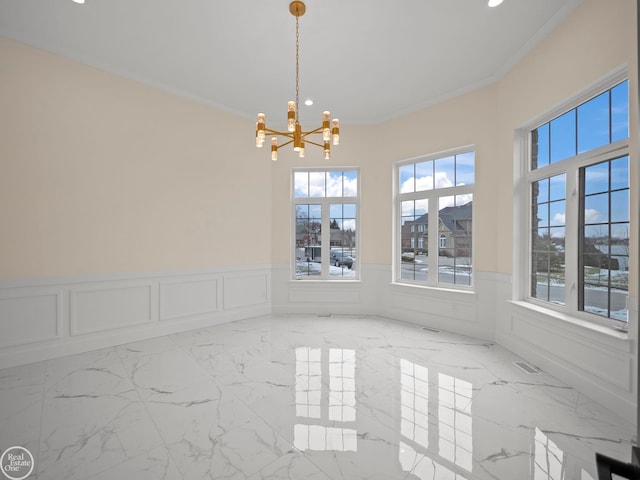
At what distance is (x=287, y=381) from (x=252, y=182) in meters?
3.34

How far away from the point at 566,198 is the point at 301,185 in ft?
12.2

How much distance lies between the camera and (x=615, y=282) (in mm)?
2627

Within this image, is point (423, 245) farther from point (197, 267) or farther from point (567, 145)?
point (197, 267)

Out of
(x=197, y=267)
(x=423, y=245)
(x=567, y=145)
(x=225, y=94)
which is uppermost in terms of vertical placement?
(x=225, y=94)

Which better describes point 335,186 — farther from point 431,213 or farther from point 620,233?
point 620,233

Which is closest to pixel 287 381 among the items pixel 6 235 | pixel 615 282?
pixel 615 282

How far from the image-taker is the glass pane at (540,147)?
3377 millimetres

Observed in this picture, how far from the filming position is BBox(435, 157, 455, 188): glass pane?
15.1ft

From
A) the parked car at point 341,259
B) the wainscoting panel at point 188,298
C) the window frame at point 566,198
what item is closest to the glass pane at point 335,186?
the parked car at point 341,259

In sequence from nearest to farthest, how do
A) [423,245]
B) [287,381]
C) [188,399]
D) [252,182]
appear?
[188,399]
[287,381]
[423,245]
[252,182]

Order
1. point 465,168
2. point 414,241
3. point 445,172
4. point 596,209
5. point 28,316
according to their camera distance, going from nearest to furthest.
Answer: point 596,209 → point 28,316 → point 465,168 → point 445,172 → point 414,241

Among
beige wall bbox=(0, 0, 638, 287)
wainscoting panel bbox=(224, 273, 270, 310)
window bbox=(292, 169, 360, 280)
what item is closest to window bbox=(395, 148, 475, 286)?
beige wall bbox=(0, 0, 638, 287)

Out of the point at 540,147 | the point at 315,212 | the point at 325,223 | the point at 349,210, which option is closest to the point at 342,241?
the point at 325,223

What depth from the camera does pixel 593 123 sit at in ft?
9.21
